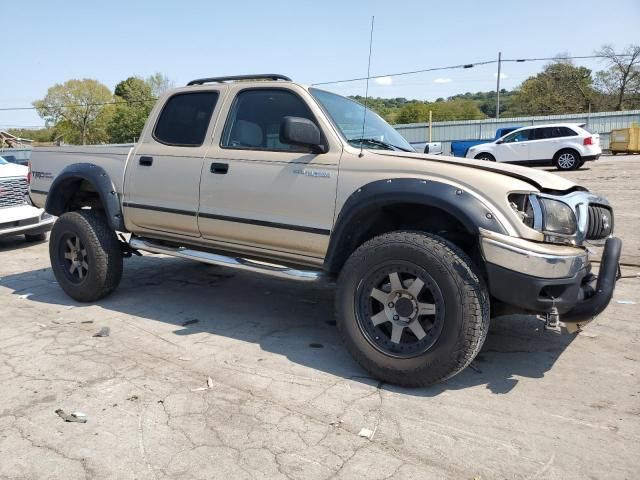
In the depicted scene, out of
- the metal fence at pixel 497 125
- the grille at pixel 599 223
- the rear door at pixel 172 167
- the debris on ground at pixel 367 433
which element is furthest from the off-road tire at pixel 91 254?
the metal fence at pixel 497 125

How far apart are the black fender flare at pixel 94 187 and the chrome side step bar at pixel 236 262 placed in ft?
0.95

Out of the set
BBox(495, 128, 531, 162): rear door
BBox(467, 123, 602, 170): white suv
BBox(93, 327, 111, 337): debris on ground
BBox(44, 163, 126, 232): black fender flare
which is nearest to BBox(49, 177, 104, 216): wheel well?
BBox(44, 163, 126, 232): black fender flare

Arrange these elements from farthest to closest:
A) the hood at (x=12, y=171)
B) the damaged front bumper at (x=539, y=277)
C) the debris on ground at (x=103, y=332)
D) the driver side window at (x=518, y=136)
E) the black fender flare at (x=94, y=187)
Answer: the driver side window at (x=518, y=136) → the hood at (x=12, y=171) → the black fender flare at (x=94, y=187) → the debris on ground at (x=103, y=332) → the damaged front bumper at (x=539, y=277)

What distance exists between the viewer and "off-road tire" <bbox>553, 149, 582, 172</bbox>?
1777 centimetres

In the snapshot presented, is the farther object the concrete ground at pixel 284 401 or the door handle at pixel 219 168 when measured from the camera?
the door handle at pixel 219 168

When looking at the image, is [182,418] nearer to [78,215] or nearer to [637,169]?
[78,215]

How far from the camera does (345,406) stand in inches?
121

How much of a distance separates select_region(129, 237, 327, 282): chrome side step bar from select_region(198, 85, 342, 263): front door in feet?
0.41

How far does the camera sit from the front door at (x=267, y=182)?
3725mm

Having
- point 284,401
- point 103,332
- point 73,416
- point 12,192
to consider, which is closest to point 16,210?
point 12,192

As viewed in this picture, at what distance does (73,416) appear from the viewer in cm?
299

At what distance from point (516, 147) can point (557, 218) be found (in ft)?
56.8

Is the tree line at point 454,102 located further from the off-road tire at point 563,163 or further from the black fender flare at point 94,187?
the black fender flare at point 94,187

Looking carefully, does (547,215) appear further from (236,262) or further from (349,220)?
(236,262)
